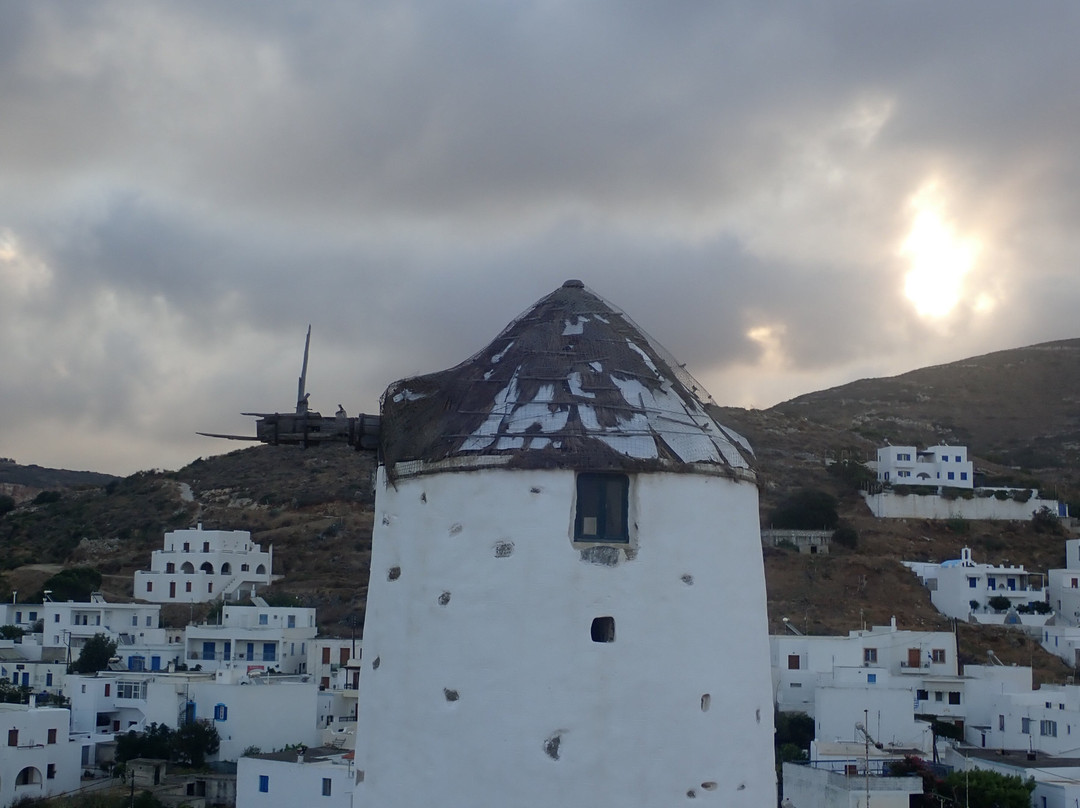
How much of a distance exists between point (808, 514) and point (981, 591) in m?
13.2

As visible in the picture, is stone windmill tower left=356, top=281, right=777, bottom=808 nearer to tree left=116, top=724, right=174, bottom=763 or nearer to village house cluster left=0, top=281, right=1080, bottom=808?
village house cluster left=0, top=281, right=1080, bottom=808

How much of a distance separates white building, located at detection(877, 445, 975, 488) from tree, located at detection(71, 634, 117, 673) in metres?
47.2

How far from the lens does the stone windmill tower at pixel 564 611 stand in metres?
7.95

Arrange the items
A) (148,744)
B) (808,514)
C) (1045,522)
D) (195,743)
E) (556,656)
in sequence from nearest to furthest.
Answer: (556,656)
(195,743)
(148,744)
(808,514)
(1045,522)

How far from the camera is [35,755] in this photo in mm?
37969

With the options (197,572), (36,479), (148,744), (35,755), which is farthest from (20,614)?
(36,479)

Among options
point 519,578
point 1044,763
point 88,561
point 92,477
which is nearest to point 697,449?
point 519,578

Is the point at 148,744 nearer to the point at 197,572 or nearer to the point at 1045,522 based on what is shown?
the point at 197,572

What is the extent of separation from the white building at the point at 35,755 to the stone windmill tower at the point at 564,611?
32.7m

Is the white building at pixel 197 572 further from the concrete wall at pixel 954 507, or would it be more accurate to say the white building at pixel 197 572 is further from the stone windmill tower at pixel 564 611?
the stone windmill tower at pixel 564 611

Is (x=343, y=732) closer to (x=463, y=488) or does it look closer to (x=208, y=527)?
(x=463, y=488)

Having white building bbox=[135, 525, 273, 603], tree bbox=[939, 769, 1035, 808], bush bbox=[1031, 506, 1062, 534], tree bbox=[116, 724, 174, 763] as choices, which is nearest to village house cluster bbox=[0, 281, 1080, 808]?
tree bbox=[939, 769, 1035, 808]

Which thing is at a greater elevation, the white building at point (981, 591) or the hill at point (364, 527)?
the hill at point (364, 527)

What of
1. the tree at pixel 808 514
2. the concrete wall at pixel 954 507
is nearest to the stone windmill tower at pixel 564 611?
the tree at pixel 808 514
